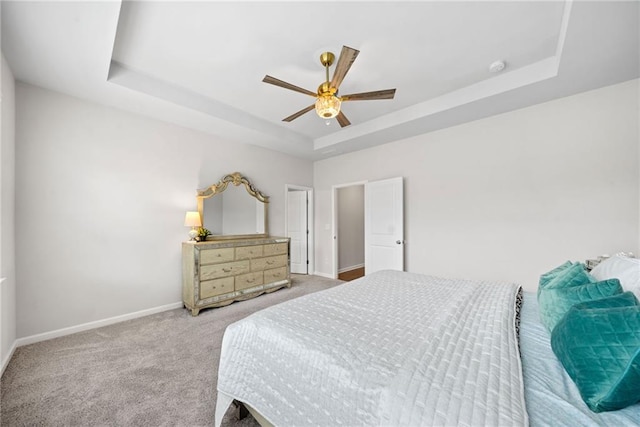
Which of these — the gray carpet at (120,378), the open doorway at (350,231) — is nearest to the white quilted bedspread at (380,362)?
the gray carpet at (120,378)

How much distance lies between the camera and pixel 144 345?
7.71 feet

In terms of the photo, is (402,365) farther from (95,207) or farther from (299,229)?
(299,229)

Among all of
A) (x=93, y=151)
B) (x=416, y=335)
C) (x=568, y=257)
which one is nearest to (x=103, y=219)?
(x=93, y=151)

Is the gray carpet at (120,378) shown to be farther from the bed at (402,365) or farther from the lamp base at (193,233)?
the lamp base at (193,233)

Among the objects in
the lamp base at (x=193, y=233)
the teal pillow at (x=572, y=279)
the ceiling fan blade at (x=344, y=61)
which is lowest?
the teal pillow at (x=572, y=279)

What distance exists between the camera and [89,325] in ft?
8.87

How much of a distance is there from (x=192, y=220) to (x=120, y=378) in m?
1.91

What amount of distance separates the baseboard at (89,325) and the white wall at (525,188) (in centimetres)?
370

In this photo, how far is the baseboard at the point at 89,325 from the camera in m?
2.39

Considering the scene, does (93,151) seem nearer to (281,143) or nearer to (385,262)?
(281,143)

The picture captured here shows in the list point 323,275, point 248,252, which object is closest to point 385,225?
point 323,275

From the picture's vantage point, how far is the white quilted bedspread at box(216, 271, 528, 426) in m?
0.80

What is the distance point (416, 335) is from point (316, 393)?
0.54 m

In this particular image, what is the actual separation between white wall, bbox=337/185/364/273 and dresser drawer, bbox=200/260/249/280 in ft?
8.63
